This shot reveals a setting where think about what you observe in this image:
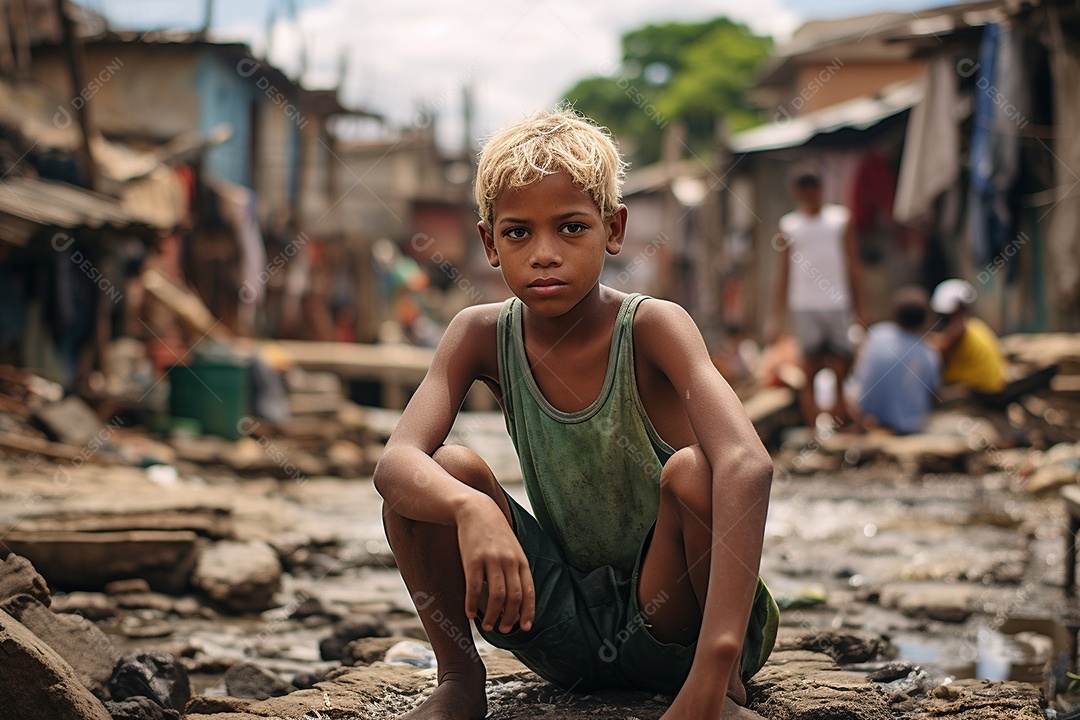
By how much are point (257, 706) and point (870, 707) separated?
138 centimetres

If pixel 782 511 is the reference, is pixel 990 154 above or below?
above

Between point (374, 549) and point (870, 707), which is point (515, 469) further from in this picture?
point (870, 707)

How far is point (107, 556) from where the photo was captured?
163 inches

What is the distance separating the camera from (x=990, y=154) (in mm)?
8492

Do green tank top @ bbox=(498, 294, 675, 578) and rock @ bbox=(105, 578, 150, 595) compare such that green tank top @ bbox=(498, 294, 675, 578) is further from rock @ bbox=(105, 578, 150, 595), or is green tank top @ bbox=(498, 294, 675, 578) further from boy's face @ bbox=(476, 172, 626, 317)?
rock @ bbox=(105, 578, 150, 595)

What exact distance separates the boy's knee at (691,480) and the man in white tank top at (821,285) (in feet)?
23.0

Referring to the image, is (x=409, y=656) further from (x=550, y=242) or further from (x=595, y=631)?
(x=550, y=242)

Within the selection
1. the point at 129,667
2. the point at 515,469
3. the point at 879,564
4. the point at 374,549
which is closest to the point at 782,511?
the point at 879,564

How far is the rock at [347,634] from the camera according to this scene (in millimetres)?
3416

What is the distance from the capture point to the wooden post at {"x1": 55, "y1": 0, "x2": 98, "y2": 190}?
8.47m

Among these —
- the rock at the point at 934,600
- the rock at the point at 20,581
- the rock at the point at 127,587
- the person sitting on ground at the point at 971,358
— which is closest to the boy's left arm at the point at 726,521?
the rock at the point at 20,581

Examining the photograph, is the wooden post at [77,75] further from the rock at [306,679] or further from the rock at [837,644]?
the rock at [837,644]

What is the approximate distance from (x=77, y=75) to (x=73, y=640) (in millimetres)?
7262

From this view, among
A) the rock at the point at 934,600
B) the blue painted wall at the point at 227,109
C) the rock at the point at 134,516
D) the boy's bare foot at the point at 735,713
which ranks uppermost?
the blue painted wall at the point at 227,109
